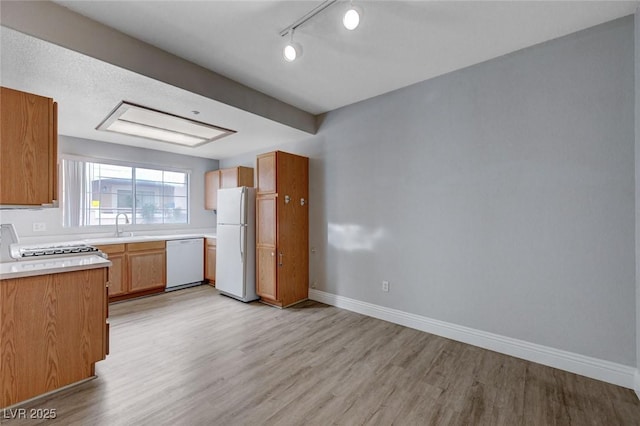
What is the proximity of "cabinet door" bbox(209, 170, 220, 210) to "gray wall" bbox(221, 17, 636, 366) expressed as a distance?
2994 millimetres

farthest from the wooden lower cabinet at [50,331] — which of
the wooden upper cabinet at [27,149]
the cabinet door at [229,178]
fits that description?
the cabinet door at [229,178]

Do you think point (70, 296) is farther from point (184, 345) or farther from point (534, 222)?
point (534, 222)

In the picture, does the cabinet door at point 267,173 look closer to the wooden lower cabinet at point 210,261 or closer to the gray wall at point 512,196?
the gray wall at point 512,196

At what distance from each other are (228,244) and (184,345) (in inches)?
67.1

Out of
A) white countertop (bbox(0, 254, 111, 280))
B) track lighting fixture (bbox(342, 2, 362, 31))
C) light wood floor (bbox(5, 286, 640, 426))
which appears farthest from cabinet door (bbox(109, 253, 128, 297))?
track lighting fixture (bbox(342, 2, 362, 31))

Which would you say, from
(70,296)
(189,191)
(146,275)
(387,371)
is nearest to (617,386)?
(387,371)

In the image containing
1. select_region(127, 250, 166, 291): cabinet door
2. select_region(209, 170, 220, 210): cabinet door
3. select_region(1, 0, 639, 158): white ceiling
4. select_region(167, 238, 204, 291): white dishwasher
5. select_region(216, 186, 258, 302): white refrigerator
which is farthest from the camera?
select_region(209, 170, 220, 210): cabinet door

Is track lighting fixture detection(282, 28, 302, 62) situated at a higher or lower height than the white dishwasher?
higher

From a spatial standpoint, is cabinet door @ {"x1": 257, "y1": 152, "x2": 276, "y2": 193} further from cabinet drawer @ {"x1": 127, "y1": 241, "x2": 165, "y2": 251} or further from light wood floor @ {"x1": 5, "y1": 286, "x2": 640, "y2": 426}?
cabinet drawer @ {"x1": 127, "y1": 241, "x2": 165, "y2": 251}

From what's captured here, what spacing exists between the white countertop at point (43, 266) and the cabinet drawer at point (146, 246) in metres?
1.88

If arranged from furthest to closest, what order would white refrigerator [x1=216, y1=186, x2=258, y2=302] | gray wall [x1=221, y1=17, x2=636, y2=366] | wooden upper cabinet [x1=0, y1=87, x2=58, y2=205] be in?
white refrigerator [x1=216, y1=186, x2=258, y2=302], gray wall [x1=221, y1=17, x2=636, y2=366], wooden upper cabinet [x1=0, y1=87, x2=58, y2=205]

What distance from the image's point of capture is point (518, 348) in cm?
244

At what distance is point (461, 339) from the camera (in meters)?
2.74

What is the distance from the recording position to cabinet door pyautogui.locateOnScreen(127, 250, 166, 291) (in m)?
4.03
